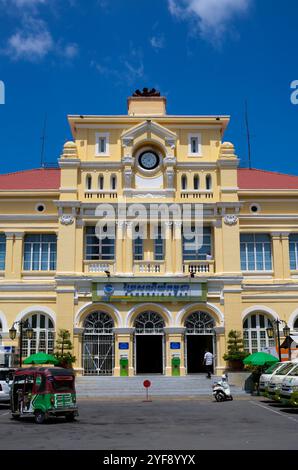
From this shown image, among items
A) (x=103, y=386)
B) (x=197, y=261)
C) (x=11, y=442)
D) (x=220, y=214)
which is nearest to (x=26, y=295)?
(x=103, y=386)

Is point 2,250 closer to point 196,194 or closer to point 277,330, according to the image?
point 196,194

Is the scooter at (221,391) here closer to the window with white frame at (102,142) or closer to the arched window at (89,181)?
the arched window at (89,181)

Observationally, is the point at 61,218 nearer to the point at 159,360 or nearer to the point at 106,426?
the point at 159,360

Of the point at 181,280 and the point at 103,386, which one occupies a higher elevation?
the point at 181,280

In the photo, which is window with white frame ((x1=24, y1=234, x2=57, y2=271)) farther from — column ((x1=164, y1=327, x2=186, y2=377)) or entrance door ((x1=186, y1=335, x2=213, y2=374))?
entrance door ((x1=186, y1=335, x2=213, y2=374))

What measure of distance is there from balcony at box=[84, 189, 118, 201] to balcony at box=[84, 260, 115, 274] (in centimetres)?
→ 382

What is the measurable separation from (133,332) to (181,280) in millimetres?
3895

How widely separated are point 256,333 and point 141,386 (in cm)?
849

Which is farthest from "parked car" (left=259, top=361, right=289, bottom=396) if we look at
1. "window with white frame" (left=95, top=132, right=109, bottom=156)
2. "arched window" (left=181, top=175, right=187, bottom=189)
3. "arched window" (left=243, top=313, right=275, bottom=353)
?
"window with white frame" (left=95, top=132, right=109, bottom=156)

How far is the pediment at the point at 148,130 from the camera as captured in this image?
Answer: 3456 cm

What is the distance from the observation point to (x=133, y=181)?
34500 mm

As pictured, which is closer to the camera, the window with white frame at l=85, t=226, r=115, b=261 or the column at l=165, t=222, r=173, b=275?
the column at l=165, t=222, r=173, b=275

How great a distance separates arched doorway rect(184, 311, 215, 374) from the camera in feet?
107

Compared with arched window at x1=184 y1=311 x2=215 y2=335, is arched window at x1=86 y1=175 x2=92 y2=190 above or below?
above
